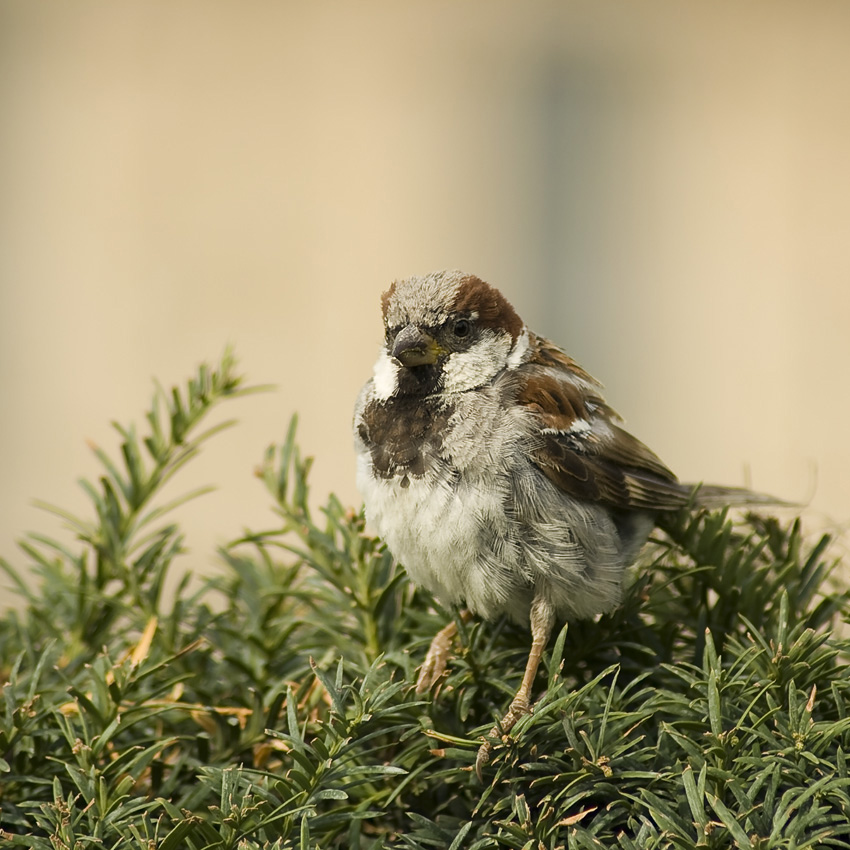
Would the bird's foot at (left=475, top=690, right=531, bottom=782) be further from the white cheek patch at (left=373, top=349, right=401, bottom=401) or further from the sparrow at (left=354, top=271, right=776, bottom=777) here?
the white cheek patch at (left=373, top=349, right=401, bottom=401)

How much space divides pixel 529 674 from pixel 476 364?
46 cm

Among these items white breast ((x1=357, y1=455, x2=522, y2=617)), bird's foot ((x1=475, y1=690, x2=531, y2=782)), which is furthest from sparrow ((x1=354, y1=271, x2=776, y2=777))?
bird's foot ((x1=475, y1=690, x2=531, y2=782))

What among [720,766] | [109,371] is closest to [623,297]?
[109,371]

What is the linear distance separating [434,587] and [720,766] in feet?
1.49

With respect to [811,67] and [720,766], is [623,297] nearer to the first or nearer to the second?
[811,67]

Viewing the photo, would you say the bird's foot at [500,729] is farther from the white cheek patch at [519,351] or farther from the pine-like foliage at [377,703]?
the white cheek patch at [519,351]

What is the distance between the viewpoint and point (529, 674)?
1122mm

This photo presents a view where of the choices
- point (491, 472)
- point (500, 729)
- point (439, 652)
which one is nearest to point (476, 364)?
point (491, 472)

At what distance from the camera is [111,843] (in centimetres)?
97

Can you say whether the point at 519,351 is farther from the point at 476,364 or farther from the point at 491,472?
the point at 491,472

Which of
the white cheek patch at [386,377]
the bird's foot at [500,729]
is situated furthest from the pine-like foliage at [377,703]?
the white cheek patch at [386,377]

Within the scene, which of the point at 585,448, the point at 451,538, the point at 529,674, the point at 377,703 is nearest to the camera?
the point at 377,703

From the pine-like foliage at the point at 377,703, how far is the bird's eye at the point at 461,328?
28 centimetres

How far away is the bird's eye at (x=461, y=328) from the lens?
1394mm
